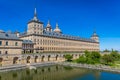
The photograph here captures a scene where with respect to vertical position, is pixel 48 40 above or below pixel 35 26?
below

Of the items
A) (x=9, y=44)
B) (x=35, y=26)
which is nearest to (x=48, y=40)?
(x=35, y=26)

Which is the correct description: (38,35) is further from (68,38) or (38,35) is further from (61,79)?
(61,79)

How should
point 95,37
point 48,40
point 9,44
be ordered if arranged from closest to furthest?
point 9,44 < point 48,40 < point 95,37

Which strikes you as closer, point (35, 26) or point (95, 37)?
point (35, 26)

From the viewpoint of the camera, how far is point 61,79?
24.9 meters

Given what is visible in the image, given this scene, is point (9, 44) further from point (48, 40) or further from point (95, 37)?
point (95, 37)

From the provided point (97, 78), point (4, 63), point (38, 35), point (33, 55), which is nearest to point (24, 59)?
point (33, 55)

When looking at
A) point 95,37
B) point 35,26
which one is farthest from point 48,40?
point 95,37

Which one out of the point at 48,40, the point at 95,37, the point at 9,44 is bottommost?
the point at 9,44

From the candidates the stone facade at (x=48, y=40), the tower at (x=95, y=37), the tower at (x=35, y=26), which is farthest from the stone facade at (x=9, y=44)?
the tower at (x=95, y=37)

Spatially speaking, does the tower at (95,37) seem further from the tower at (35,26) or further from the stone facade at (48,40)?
the tower at (35,26)

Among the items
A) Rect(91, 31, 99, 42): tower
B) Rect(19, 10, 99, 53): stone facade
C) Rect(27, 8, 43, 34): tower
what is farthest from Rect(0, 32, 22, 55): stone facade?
Rect(91, 31, 99, 42): tower

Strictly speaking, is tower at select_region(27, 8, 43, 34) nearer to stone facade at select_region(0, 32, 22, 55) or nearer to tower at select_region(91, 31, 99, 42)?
stone facade at select_region(0, 32, 22, 55)

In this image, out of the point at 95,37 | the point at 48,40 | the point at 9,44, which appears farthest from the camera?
the point at 95,37
